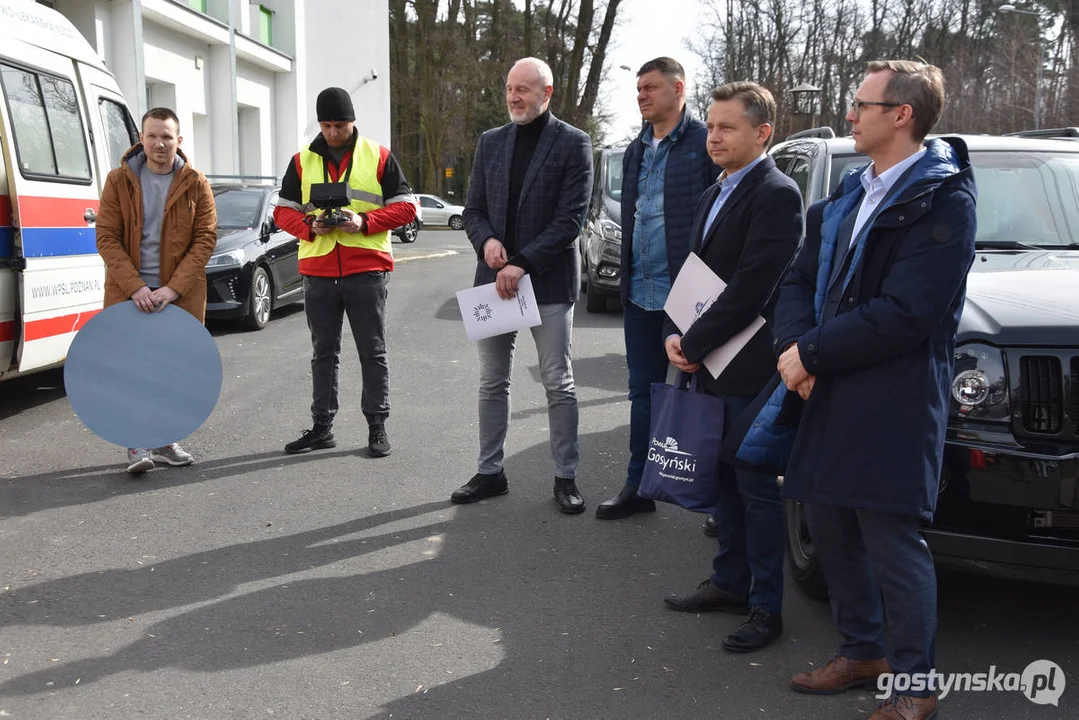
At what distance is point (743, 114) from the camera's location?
3869 millimetres

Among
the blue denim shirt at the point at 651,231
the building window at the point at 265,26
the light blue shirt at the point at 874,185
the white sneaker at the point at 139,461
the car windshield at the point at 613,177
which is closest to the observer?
the light blue shirt at the point at 874,185

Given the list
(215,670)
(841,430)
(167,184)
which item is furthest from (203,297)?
(841,430)

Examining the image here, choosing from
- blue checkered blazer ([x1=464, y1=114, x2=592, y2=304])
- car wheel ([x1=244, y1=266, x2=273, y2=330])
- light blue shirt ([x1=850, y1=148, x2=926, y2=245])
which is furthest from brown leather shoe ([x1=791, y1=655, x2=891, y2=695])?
car wheel ([x1=244, y1=266, x2=273, y2=330])

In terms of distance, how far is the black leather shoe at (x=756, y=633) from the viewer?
12.3 feet

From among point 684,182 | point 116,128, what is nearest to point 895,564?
point 684,182

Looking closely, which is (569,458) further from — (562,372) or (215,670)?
(215,670)

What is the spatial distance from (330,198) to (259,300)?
6182 mm

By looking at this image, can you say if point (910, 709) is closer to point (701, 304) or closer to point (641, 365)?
point (701, 304)

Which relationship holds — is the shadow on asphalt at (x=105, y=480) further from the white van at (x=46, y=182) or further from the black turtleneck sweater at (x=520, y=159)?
A: the black turtleneck sweater at (x=520, y=159)

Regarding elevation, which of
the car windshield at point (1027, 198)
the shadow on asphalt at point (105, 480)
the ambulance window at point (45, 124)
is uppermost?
the ambulance window at point (45, 124)

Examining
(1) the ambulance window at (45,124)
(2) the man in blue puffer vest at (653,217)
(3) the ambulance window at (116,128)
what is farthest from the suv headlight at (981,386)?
(3) the ambulance window at (116,128)

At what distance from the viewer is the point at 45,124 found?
7398mm

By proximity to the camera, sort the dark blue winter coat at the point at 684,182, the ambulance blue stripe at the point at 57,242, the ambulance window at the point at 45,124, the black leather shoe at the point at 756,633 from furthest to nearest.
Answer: the ambulance window at the point at 45,124 < the ambulance blue stripe at the point at 57,242 < the dark blue winter coat at the point at 684,182 < the black leather shoe at the point at 756,633

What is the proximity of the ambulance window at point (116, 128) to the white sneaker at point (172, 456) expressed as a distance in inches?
122
